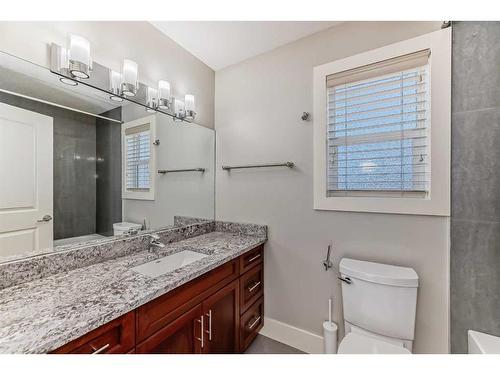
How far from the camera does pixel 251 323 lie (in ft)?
5.17

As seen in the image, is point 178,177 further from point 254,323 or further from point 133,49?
point 254,323

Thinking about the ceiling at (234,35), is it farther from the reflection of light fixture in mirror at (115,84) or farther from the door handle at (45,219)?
the door handle at (45,219)

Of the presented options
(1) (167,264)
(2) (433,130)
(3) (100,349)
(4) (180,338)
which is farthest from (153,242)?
(2) (433,130)

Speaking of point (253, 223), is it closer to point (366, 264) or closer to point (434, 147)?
point (366, 264)

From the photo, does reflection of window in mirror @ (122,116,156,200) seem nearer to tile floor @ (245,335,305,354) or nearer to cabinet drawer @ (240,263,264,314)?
cabinet drawer @ (240,263,264,314)

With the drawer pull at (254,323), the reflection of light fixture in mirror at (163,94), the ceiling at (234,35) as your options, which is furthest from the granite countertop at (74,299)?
the ceiling at (234,35)

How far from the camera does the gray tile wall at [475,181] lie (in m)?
1.05

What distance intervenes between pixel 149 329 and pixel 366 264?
1209 millimetres

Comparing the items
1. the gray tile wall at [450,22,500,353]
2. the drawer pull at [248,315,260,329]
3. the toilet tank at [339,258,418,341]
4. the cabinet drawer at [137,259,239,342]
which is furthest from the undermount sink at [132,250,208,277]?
the gray tile wall at [450,22,500,353]

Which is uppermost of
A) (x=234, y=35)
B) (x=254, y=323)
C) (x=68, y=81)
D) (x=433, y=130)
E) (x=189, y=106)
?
(x=234, y=35)

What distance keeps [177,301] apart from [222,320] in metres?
0.43

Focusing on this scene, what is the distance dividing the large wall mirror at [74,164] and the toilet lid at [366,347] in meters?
1.35

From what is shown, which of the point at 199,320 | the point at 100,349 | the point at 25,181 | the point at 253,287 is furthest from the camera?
the point at 253,287

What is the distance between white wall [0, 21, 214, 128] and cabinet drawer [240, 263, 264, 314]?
134cm
